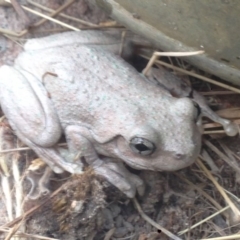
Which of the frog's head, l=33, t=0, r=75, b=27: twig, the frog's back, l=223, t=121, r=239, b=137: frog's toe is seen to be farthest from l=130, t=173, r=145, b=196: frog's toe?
l=33, t=0, r=75, b=27: twig

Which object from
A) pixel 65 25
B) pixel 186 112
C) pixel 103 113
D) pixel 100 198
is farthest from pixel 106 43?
pixel 100 198

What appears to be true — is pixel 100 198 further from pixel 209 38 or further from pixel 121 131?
pixel 209 38

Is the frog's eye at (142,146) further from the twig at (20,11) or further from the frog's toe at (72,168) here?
the twig at (20,11)

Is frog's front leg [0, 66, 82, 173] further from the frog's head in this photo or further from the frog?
the frog's head

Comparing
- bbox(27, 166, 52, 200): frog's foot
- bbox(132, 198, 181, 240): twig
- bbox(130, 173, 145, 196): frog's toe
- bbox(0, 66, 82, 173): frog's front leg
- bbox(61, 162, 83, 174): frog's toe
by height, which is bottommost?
bbox(132, 198, 181, 240): twig

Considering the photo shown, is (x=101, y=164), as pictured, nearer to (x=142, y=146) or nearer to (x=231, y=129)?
(x=142, y=146)

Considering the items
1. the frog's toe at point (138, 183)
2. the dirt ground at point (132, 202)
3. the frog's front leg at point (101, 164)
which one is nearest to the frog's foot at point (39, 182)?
the dirt ground at point (132, 202)

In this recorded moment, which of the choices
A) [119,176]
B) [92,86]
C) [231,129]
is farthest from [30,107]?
[231,129]
